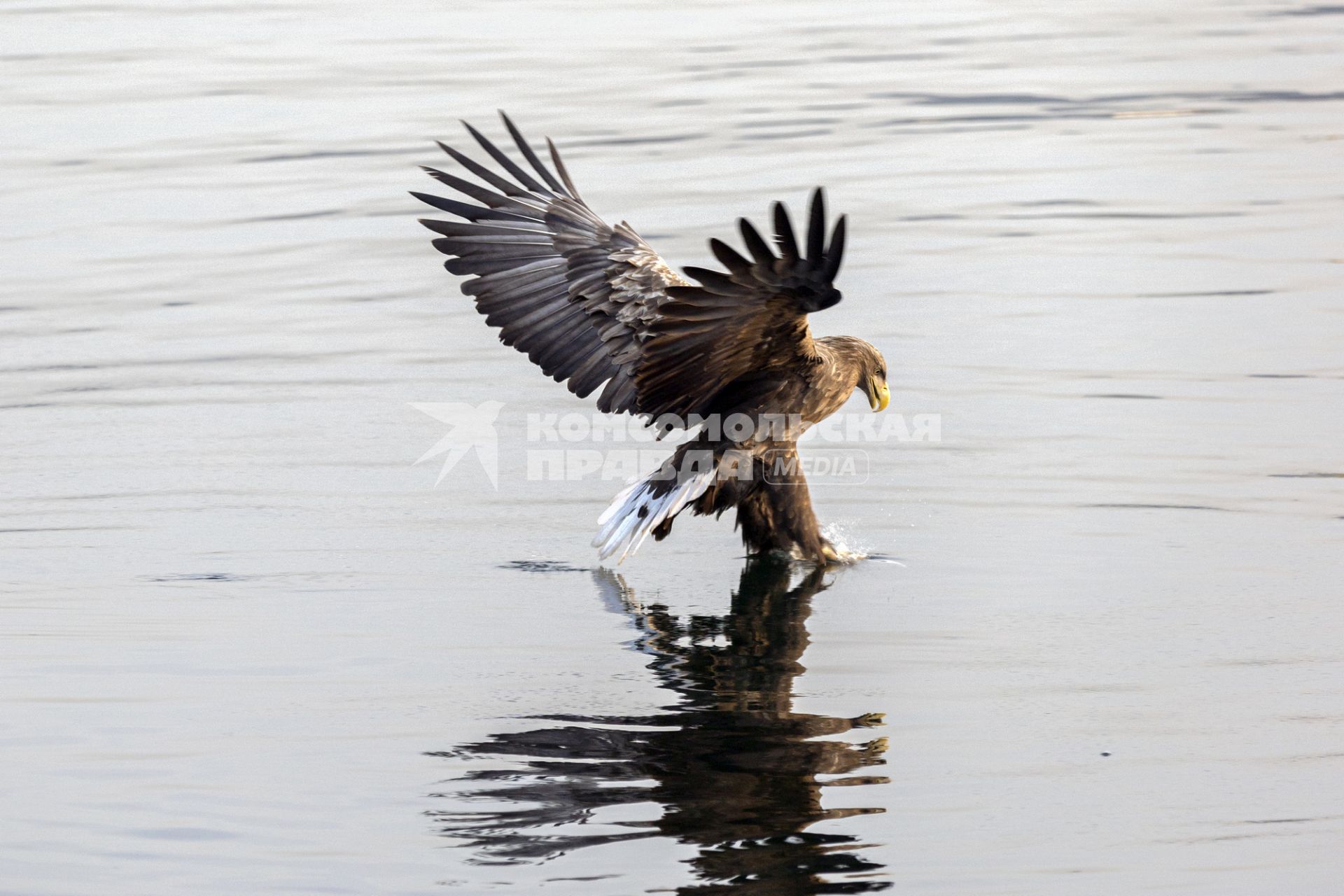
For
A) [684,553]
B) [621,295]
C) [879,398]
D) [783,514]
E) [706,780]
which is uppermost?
[621,295]

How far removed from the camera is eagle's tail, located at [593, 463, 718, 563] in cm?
563

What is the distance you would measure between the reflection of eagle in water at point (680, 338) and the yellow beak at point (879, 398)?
0.03 feet

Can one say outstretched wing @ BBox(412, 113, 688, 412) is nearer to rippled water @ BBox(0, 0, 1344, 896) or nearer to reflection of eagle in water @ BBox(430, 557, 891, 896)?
rippled water @ BBox(0, 0, 1344, 896)

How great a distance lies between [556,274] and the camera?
21.2 feet

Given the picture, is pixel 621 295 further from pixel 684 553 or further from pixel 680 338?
pixel 680 338

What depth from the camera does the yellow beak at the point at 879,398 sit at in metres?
6.20

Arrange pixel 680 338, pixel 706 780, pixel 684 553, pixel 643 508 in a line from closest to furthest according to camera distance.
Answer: pixel 706 780
pixel 680 338
pixel 643 508
pixel 684 553

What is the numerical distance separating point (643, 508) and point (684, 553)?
0.45 meters

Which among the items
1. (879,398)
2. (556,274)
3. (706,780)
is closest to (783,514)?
(879,398)

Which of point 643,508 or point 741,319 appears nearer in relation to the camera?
point 741,319

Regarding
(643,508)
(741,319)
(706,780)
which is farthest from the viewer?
(643,508)

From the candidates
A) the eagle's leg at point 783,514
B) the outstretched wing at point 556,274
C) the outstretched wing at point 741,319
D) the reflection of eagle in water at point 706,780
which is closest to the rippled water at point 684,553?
the reflection of eagle in water at point 706,780

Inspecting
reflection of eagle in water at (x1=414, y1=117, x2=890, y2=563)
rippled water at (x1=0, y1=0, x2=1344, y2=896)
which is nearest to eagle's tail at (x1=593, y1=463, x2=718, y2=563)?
reflection of eagle in water at (x1=414, y1=117, x2=890, y2=563)

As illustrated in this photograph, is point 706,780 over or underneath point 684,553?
underneath
